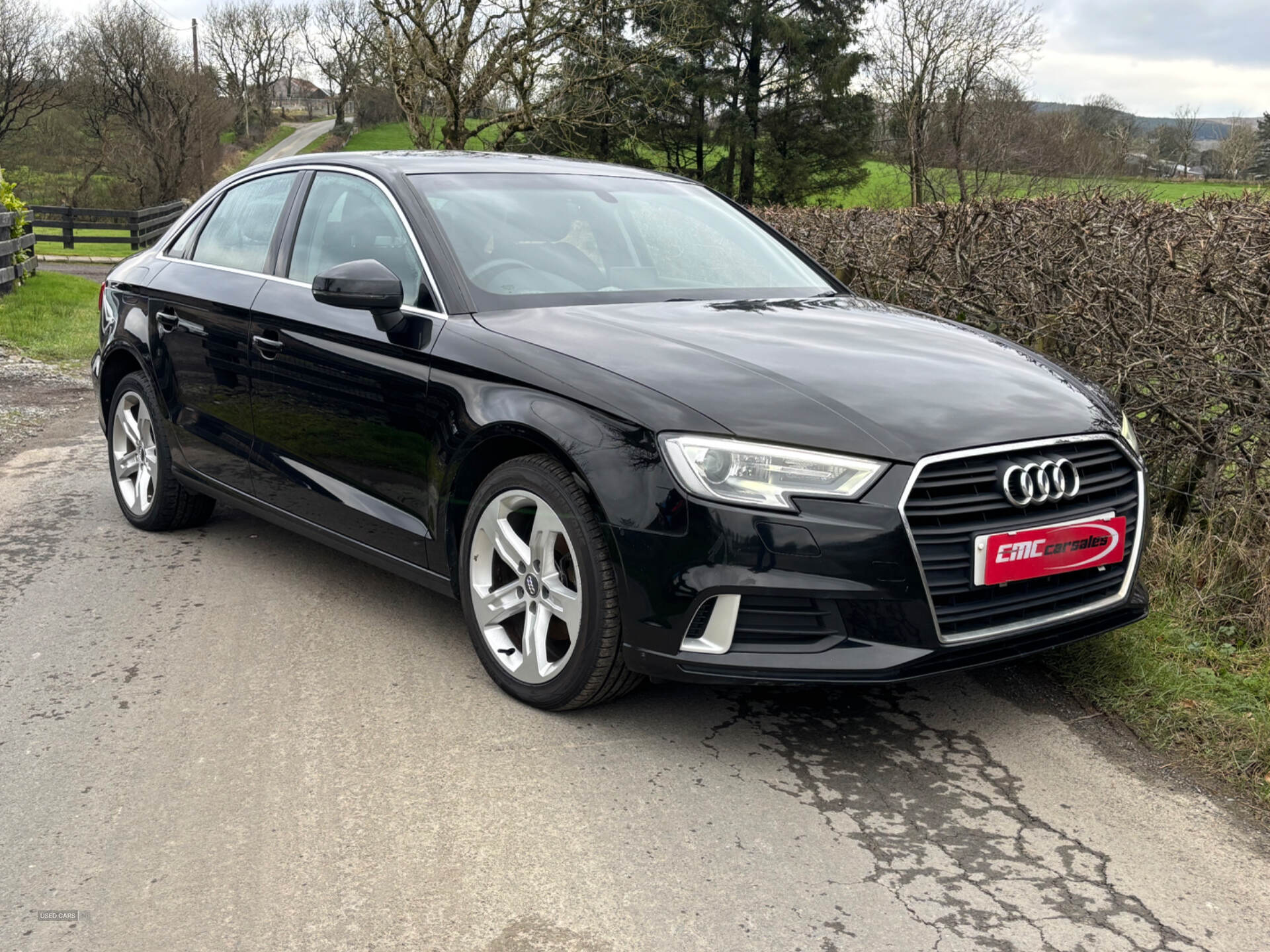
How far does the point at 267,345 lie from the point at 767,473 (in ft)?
7.84

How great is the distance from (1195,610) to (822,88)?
39.3m

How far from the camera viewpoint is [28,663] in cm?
422

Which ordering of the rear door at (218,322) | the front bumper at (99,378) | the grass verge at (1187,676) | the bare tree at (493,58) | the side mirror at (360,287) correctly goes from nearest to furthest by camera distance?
the grass verge at (1187,676) → the side mirror at (360,287) → the rear door at (218,322) → the front bumper at (99,378) → the bare tree at (493,58)

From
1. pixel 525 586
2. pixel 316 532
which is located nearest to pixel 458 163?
pixel 316 532

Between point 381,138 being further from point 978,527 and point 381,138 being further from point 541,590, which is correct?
point 978,527

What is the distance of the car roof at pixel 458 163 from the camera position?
187 inches

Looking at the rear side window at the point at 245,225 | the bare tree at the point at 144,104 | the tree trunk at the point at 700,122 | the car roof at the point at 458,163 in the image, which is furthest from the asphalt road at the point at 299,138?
the car roof at the point at 458,163

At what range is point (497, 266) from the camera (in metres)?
4.28

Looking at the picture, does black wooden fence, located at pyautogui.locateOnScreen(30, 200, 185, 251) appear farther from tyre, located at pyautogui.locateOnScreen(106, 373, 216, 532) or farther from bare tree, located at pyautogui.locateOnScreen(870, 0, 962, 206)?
tyre, located at pyautogui.locateOnScreen(106, 373, 216, 532)

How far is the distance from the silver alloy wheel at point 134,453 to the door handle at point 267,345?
1.19 meters

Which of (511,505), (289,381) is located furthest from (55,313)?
(511,505)

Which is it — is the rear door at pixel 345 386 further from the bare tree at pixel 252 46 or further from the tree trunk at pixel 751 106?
the bare tree at pixel 252 46

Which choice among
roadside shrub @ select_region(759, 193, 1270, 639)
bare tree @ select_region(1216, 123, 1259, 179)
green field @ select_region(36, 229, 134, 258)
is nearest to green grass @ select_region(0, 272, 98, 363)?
roadside shrub @ select_region(759, 193, 1270, 639)

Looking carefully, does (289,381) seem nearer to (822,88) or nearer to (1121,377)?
(1121,377)
